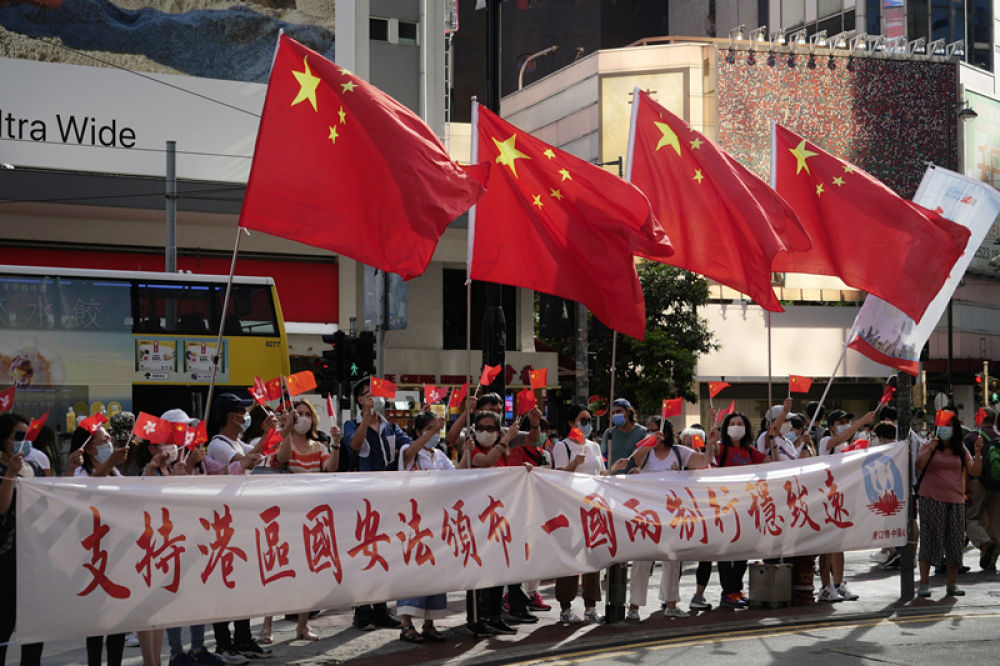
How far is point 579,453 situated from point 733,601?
1.83 metres

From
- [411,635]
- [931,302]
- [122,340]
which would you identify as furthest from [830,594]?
[122,340]

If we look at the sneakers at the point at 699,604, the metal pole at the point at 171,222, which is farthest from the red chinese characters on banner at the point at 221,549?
the metal pole at the point at 171,222

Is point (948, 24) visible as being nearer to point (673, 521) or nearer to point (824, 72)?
point (824, 72)

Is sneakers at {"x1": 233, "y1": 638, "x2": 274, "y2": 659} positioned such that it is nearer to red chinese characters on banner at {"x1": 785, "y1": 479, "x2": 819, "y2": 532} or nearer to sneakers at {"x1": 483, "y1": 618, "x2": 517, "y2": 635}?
sneakers at {"x1": 483, "y1": 618, "x2": 517, "y2": 635}

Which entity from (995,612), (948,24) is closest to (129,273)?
(995,612)

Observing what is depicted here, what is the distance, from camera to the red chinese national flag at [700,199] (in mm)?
11039

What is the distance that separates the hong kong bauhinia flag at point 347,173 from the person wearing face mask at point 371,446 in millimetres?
1265

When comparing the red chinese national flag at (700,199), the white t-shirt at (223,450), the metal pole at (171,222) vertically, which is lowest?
the white t-shirt at (223,450)

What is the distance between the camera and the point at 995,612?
1068cm

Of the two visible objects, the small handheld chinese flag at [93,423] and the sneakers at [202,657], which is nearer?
the small handheld chinese flag at [93,423]

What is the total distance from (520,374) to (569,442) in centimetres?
2543

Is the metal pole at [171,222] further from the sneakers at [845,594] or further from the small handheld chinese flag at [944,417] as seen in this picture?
the small handheld chinese flag at [944,417]

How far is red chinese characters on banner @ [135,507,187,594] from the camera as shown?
705cm

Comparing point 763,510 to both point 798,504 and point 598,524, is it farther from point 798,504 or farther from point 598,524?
point 598,524
